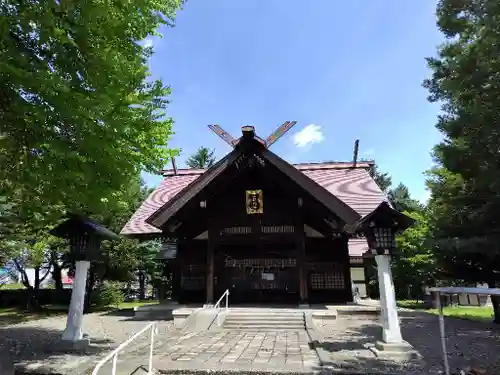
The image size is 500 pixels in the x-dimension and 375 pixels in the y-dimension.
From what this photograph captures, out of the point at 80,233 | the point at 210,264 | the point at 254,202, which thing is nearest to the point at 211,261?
the point at 210,264

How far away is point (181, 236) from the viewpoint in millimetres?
15648

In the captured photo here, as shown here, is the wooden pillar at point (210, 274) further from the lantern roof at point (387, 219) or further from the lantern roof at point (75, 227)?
the lantern roof at point (387, 219)

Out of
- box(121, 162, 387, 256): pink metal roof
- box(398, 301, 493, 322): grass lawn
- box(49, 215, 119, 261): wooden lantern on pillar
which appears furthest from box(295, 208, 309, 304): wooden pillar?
box(49, 215, 119, 261): wooden lantern on pillar

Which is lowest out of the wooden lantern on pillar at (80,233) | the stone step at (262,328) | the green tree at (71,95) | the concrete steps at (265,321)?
the stone step at (262,328)

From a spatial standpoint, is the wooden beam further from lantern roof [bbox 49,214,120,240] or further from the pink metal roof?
lantern roof [bbox 49,214,120,240]

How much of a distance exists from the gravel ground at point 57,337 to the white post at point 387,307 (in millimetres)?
5344

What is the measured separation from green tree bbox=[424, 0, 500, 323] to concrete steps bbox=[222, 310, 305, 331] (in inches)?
A: 205

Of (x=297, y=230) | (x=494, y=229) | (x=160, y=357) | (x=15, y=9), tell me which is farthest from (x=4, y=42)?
(x=494, y=229)

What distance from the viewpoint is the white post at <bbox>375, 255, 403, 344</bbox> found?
274 inches

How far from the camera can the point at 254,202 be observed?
14406 millimetres

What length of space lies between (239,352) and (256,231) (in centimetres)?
743

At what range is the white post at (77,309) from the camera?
7379 millimetres

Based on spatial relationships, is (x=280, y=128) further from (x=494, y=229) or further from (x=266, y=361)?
(x=266, y=361)

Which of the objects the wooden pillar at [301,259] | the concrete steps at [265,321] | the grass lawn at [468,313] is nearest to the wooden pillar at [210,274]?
the concrete steps at [265,321]
